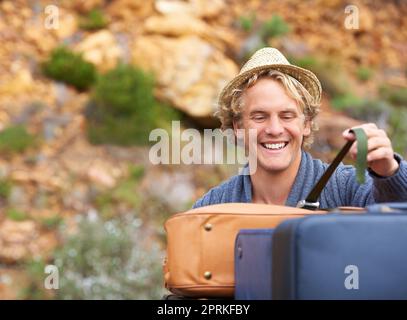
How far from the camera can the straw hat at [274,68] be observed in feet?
8.34

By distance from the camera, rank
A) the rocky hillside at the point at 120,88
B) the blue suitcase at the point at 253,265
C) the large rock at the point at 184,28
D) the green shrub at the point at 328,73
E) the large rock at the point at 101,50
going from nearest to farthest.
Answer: the blue suitcase at the point at 253,265 < the rocky hillside at the point at 120,88 < the large rock at the point at 101,50 < the large rock at the point at 184,28 < the green shrub at the point at 328,73

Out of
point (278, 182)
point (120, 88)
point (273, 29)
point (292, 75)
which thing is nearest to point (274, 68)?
point (292, 75)

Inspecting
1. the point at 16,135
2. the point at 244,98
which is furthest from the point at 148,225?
the point at 244,98

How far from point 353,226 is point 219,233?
18.0 inches

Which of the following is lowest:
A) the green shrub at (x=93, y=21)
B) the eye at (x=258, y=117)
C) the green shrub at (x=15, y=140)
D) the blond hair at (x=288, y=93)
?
the eye at (x=258, y=117)

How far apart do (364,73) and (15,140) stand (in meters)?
4.71

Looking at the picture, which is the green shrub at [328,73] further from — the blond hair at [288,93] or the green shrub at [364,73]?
the blond hair at [288,93]

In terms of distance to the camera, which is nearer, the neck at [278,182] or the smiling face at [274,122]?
the smiling face at [274,122]

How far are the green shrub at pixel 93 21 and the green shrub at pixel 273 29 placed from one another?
77.8 inches

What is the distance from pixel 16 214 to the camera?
8531mm

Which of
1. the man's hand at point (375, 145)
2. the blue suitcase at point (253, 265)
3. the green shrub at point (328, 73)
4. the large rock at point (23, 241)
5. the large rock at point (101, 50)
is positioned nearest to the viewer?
the blue suitcase at point (253, 265)

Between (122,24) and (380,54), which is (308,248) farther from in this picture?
(380,54)

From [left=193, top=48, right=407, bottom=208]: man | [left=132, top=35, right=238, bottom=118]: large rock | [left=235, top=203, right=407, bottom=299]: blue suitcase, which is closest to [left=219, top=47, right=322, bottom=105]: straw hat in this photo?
[left=193, top=48, right=407, bottom=208]: man

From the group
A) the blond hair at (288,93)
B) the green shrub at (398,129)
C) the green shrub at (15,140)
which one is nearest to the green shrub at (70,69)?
the green shrub at (15,140)
